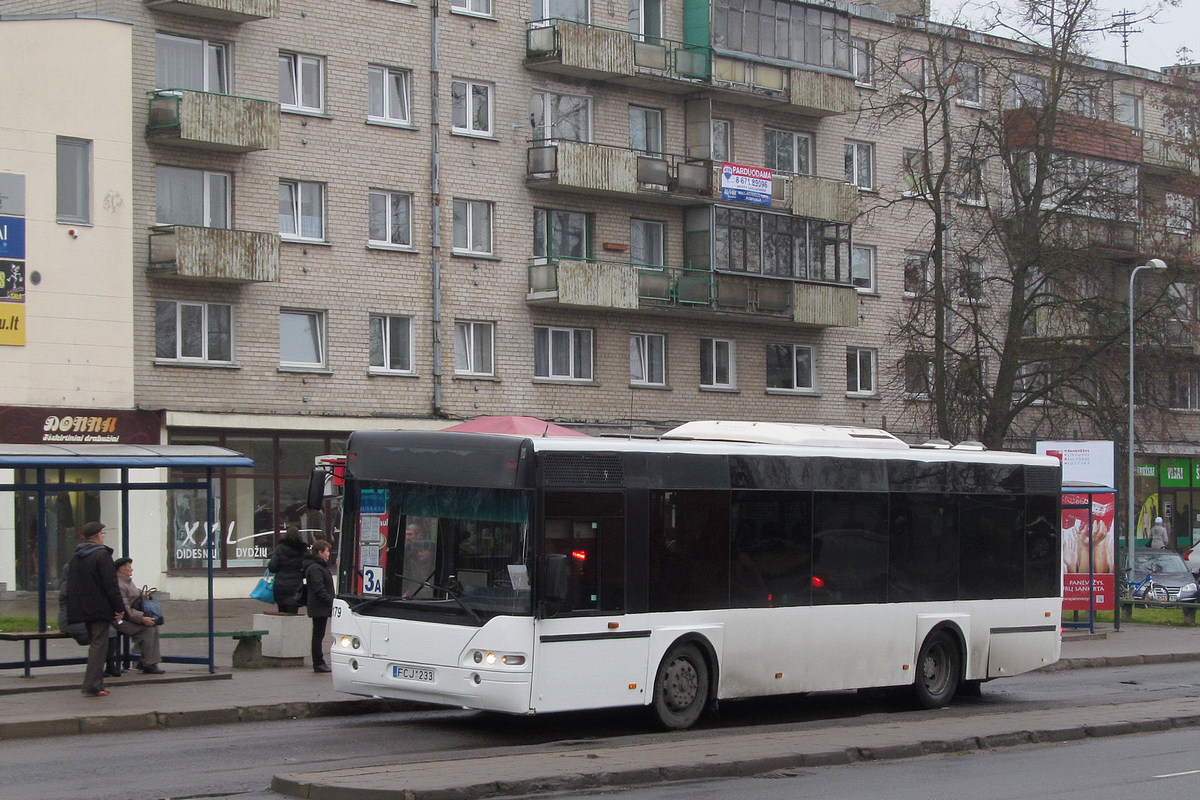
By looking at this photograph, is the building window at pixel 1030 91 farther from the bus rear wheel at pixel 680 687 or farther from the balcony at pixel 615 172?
the bus rear wheel at pixel 680 687

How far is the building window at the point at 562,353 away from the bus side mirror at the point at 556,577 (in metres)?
26.7

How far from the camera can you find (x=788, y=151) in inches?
1827

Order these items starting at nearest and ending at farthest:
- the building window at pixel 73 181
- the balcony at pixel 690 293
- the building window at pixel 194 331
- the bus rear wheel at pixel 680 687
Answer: the bus rear wheel at pixel 680 687
the building window at pixel 73 181
the building window at pixel 194 331
the balcony at pixel 690 293

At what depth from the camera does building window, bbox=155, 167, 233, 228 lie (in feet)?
111

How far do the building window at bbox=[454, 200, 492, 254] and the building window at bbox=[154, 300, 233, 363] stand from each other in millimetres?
6419

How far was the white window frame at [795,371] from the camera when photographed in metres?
46.0

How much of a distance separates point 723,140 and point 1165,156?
54.8 feet

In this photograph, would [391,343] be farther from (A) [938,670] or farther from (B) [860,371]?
(A) [938,670]

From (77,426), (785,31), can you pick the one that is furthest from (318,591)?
(785,31)

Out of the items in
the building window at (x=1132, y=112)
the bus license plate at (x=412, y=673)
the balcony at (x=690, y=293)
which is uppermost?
the building window at (x=1132, y=112)

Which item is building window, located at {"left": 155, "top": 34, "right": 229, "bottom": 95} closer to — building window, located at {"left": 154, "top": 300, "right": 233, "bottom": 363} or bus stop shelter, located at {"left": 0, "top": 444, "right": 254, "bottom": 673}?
building window, located at {"left": 154, "top": 300, "right": 233, "bottom": 363}

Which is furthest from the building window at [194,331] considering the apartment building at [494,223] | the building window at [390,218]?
the building window at [390,218]

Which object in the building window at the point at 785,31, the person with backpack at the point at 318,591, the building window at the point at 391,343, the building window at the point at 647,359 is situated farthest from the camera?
the building window at the point at 785,31

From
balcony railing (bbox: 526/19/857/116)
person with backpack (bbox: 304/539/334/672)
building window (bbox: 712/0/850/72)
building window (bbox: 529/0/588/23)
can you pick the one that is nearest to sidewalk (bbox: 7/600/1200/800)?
person with backpack (bbox: 304/539/334/672)
